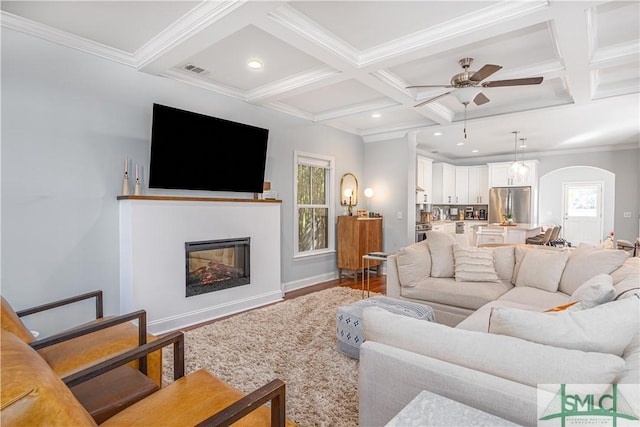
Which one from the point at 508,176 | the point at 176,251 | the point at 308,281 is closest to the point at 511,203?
the point at 508,176

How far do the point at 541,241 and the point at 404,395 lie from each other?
5706 millimetres

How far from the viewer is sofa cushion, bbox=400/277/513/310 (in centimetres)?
309

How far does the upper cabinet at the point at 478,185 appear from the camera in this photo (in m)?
8.95

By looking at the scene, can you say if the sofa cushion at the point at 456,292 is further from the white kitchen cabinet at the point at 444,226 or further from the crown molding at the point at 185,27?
the white kitchen cabinet at the point at 444,226

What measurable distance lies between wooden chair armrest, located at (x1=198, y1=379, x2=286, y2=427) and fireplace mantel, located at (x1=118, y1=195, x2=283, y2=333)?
8.11ft

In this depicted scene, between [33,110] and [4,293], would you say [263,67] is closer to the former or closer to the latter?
[33,110]

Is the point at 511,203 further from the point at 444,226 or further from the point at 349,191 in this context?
the point at 349,191

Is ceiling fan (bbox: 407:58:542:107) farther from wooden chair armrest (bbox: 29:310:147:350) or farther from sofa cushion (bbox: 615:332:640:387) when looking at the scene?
wooden chair armrest (bbox: 29:310:147:350)

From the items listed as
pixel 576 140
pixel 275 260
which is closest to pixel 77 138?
pixel 275 260

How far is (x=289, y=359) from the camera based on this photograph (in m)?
2.70

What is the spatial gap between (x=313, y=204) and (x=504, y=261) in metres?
2.96

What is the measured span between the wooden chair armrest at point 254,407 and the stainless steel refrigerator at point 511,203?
8561 mm

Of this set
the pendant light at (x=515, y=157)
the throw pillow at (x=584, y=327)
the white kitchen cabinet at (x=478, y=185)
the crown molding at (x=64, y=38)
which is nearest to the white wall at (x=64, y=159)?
the crown molding at (x=64, y=38)

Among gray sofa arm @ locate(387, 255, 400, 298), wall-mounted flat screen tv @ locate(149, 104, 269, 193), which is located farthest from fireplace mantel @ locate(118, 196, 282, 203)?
gray sofa arm @ locate(387, 255, 400, 298)
